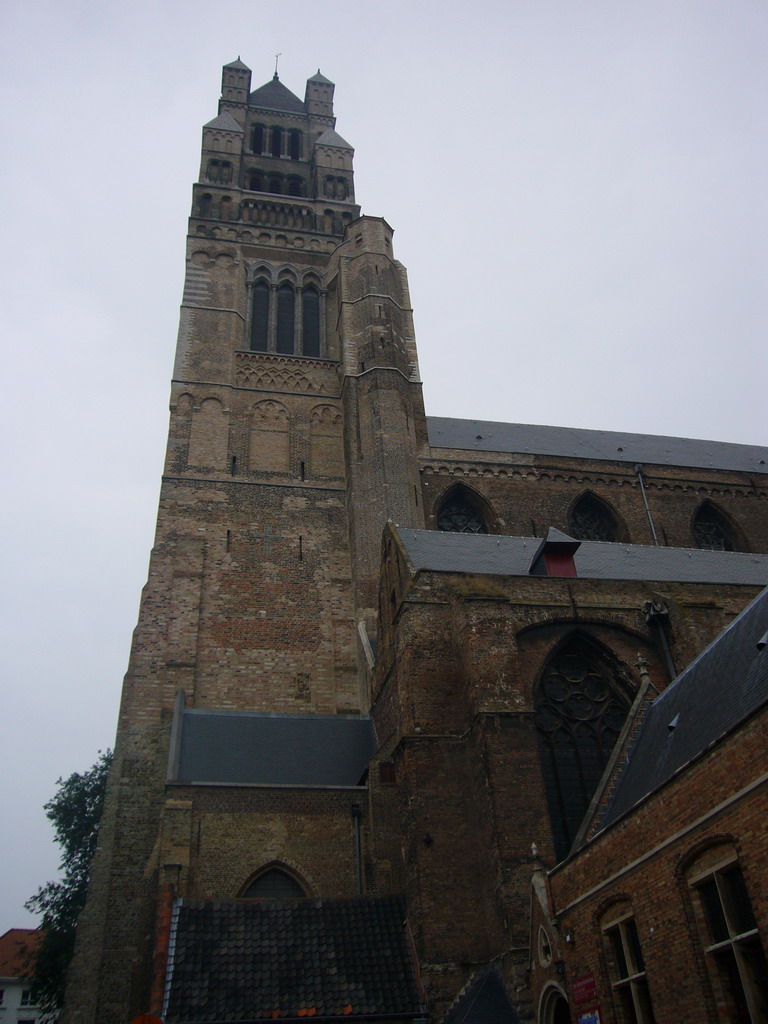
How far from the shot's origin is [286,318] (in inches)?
1187

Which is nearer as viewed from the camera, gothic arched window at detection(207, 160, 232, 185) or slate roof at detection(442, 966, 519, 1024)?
slate roof at detection(442, 966, 519, 1024)

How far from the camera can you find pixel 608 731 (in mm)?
14883

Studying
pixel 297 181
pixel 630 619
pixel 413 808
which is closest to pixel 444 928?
pixel 413 808

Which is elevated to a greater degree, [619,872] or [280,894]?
[280,894]

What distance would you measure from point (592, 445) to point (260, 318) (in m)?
12.6

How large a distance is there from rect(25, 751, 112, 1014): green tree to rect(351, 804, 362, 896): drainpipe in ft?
29.1

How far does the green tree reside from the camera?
848 inches

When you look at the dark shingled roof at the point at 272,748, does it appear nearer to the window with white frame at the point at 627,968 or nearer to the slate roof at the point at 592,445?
the window with white frame at the point at 627,968

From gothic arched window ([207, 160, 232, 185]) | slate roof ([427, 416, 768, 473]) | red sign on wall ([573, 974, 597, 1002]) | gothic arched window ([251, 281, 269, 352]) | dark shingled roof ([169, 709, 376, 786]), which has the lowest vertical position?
red sign on wall ([573, 974, 597, 1002])

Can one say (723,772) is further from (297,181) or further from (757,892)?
(297,181)

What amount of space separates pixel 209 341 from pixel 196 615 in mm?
9853

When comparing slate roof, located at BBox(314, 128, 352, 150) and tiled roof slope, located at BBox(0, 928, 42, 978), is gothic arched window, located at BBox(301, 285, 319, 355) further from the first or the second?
tiled roof slope, located at BBox(0, 928, 42, 978)

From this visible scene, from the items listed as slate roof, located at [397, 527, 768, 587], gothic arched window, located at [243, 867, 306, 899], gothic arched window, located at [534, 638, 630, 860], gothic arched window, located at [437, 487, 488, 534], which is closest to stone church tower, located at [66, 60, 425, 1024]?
gothic arched window, located at [243, 867, 306, 899]

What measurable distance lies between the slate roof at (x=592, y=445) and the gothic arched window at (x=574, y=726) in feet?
40.5
